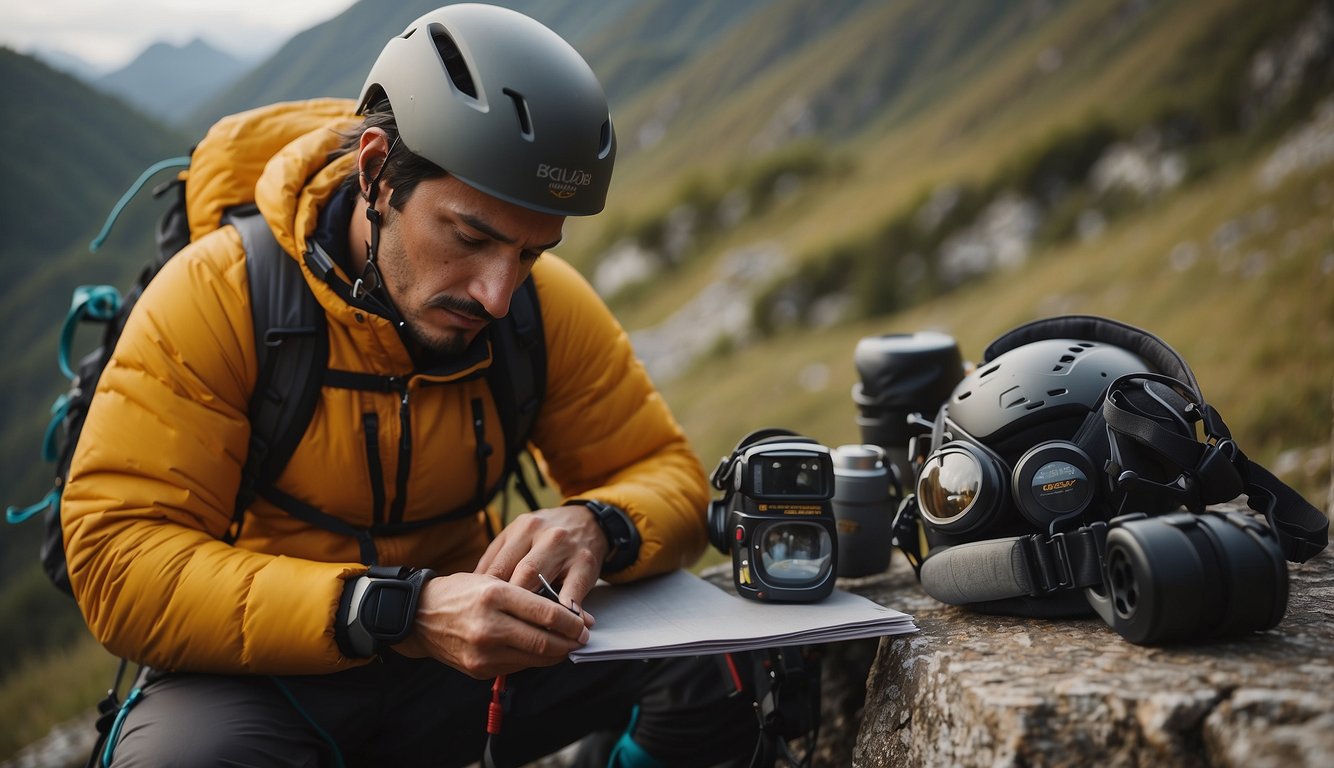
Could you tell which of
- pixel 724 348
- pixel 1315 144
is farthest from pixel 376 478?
pixel 724 348

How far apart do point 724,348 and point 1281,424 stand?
2217 cm

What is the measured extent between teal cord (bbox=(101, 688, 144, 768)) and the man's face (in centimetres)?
159

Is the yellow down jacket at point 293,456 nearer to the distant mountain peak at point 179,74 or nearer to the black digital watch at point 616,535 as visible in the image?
the black digital watch at point 616,535

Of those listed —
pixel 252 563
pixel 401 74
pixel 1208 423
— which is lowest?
pixel 252 563

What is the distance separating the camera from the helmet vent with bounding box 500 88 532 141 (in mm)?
3555

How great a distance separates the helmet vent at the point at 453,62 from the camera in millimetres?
3738

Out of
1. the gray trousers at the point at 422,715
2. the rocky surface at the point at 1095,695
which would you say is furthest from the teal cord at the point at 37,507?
the rocky surface at the point at 1095,695

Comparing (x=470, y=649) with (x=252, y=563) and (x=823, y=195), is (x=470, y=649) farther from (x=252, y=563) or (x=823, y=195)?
(x=823, y=195)

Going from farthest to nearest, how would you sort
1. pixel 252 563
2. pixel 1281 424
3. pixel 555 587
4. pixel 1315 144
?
pixel 1315 144, pixel 1281 424, pixel 555 587, pixel 252 563

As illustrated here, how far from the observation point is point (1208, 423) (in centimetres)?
300

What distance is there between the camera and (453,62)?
3824 millimetres

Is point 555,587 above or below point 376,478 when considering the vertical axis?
below

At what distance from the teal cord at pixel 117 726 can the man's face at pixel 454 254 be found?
1.59 m

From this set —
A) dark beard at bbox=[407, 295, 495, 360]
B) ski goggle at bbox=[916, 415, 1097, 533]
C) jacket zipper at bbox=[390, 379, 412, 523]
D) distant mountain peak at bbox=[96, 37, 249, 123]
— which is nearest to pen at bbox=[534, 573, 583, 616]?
jacket zipper at bbox=[390, 379, 412, 523]
